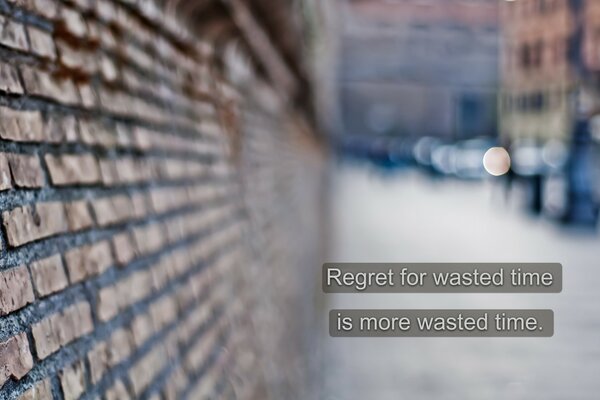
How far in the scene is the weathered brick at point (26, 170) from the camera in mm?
1562

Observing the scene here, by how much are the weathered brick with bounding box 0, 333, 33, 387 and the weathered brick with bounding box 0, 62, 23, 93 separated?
0.37 meters

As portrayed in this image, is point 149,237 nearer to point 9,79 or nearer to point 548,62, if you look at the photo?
point 9,79

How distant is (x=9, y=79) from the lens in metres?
1.58

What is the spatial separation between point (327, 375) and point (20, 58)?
189 inches

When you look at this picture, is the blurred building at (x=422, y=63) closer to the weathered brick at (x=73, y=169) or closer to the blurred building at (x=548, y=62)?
the blurred building at (x=548, y=62)

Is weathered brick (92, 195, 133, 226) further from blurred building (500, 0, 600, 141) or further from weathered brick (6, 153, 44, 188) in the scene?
blurred building (500, 0, 600, 141)

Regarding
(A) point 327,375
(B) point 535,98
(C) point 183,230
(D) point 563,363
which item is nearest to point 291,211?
(A) point 327,375

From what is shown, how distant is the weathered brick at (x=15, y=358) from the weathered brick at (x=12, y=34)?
44 centimetres

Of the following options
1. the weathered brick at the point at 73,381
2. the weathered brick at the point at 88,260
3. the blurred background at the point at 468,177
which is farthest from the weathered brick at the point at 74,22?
the blurred background at the point at 468,177

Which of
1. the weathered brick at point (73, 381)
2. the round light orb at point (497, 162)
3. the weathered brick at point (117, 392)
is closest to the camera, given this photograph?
the weathered brick at point (73, 381)

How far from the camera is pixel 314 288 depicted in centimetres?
844

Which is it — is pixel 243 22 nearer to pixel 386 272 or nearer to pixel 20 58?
pixel 386 272

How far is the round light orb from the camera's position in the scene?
829 inches

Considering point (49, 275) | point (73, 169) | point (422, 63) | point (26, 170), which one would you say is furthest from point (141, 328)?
point (422, 63)
